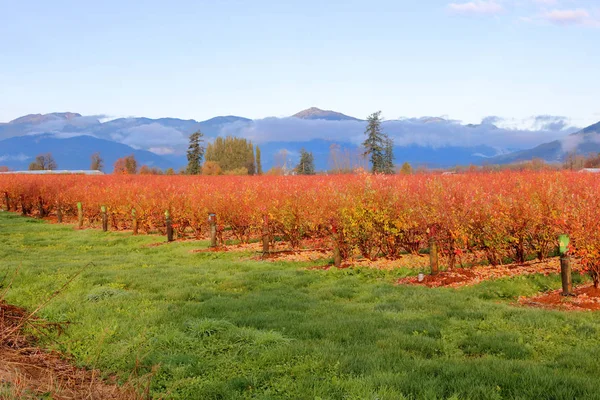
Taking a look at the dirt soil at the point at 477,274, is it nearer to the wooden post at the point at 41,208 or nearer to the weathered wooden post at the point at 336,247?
the weathered wooden post at the point at 336,247

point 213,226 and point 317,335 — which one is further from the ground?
point 213,226

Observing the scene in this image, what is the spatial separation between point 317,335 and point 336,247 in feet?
19.4

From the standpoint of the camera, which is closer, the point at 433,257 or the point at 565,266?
the point at 565,266

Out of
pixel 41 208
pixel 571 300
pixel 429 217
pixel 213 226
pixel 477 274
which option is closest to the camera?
pixel 571 300

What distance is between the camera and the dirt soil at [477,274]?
1000 cm

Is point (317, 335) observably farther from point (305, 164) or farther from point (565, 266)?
point (305, 164)

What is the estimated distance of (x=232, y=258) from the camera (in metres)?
14.4

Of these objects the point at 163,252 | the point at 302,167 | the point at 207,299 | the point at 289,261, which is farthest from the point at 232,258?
the point at 302,167

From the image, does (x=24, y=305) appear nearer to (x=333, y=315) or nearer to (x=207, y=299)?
(x=207, y=299)

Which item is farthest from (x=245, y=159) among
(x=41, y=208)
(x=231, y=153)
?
(x=41, y=208)

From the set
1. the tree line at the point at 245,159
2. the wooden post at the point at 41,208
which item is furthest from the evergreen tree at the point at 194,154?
the wooden post at the point at 41,208

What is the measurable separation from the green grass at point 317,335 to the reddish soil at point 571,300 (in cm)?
39

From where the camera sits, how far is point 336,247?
12508 mm

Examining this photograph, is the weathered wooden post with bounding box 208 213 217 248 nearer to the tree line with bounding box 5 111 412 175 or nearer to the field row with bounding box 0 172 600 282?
the field row with bounding box 0 172 600 282
